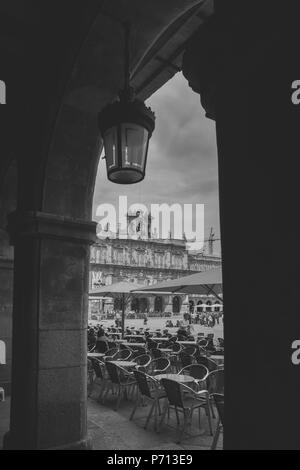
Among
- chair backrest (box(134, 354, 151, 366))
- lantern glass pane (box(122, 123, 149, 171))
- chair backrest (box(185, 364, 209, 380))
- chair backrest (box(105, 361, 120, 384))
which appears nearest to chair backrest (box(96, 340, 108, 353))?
chair backrest (box(134, 354, 151, 366))

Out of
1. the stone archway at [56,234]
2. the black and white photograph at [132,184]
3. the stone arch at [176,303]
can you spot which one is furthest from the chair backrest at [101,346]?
the stone arch at [176,303]

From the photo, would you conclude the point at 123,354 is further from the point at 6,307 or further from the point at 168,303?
the point at 168,303

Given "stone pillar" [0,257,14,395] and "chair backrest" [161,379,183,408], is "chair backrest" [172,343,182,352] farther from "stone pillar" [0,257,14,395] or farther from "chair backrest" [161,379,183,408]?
"chair backrest" [161,379,183,408]

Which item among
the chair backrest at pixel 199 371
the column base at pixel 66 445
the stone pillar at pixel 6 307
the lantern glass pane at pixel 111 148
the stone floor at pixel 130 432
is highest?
the lantern glass pane at pixel 111 148

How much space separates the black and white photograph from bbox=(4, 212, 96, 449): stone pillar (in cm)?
1

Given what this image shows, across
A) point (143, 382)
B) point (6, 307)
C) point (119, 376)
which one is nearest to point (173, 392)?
point (143, 382)

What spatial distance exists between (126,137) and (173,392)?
350 centimetres

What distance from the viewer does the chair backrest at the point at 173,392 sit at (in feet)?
16.5

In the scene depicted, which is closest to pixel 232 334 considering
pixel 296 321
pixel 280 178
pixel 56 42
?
pixel 296 321

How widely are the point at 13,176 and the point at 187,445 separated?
458cm

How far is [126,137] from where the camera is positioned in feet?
9.13

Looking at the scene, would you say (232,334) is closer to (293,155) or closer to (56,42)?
(293,155)

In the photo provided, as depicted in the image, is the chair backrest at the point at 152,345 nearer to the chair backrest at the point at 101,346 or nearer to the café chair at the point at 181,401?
the chair backrest at the point at 101,346

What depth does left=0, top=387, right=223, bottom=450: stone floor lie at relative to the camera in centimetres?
465
